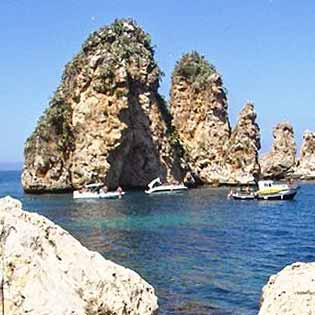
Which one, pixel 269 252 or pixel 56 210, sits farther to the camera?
pixel 56 210

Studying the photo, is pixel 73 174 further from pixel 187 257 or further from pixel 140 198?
pixel 187 257

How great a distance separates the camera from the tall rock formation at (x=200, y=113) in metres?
112

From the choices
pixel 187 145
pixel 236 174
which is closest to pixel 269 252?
pixel 236 174

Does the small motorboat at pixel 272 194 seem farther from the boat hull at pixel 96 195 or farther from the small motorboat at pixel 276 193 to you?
the boat hull at pixel 96 195

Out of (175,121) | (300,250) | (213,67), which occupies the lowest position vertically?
(300,250)

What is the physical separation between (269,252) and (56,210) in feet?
102

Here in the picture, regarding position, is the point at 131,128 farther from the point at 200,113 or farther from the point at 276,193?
the point at 276,193

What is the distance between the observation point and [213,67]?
385 feet

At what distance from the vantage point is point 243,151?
109 metres

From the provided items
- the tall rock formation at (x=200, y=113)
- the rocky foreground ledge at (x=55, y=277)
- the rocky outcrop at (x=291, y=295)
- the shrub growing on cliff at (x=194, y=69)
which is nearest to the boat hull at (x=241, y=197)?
the tall rock formation at (x=200, y=113)

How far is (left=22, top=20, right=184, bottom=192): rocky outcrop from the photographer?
91375mm

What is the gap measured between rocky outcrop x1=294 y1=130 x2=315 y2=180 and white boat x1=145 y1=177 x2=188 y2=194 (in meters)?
48.4

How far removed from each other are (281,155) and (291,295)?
132m

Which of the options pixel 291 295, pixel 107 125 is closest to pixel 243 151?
pixel 107 125
